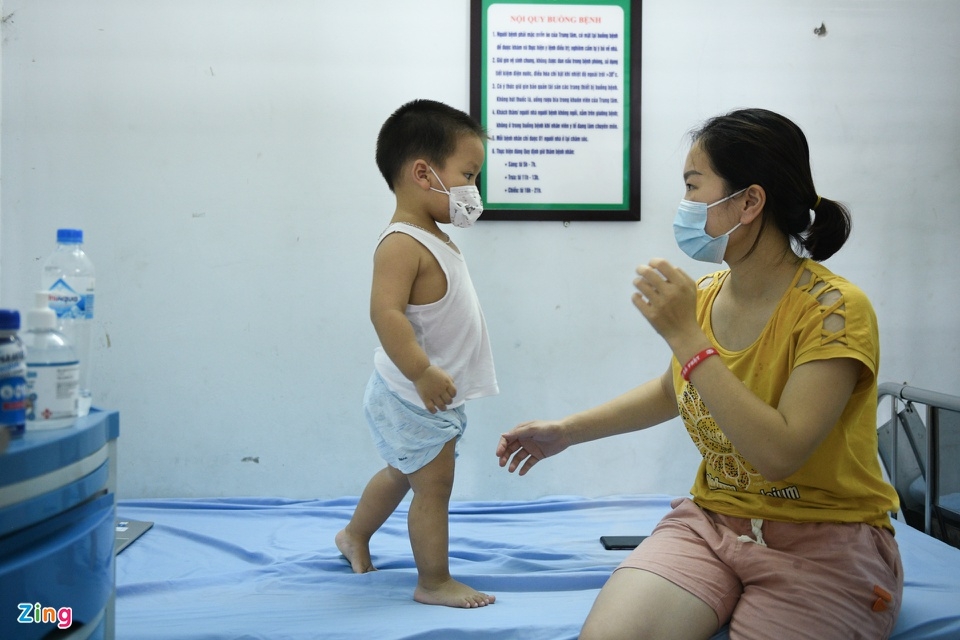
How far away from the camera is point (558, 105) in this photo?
243 cm

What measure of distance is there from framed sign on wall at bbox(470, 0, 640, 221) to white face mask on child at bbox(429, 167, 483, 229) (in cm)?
63

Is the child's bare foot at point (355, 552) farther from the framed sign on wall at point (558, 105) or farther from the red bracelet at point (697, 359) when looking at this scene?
the framed sign on wall at point (558, 105)

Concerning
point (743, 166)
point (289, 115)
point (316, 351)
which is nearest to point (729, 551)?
point (743, 166)

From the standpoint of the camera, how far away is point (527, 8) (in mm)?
2400

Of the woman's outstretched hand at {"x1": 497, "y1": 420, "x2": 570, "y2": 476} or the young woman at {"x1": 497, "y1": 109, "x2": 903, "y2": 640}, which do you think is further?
the woman's outstretched hand at {"x1": 497, "y1": 420, "x2": 570, "y2": 476}

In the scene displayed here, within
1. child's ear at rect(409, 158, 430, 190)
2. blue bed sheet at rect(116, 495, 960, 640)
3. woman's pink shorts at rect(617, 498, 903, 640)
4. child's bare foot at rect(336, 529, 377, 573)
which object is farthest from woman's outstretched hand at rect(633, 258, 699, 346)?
child's bare foot at rect(336, 529, 377, 573)

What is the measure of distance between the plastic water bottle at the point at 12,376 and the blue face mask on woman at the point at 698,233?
44.7 inches

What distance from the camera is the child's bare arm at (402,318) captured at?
1.59m

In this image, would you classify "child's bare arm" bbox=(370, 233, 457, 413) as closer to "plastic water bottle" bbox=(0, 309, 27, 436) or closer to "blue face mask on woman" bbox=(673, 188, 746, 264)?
"blue face mask on woman" bbox=(673, 188, 746, 264)

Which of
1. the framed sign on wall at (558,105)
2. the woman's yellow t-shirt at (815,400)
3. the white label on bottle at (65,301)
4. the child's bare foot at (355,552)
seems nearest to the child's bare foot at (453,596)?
the child's bare foot at (355,552)

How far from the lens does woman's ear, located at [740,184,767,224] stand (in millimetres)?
1411

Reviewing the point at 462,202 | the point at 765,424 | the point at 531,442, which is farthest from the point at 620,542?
the point at 462,202

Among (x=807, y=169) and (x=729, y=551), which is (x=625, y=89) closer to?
(x=807, y=169)

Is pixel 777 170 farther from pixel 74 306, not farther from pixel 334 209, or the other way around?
pixel 334 209
